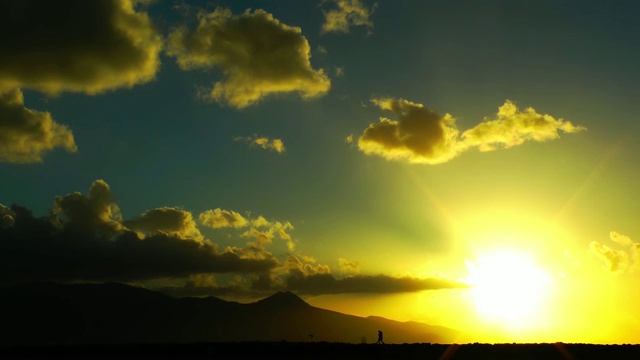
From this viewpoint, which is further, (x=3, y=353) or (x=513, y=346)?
(x=3, y=353)

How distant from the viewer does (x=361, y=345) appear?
61.7 metres

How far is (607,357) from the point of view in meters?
56.4

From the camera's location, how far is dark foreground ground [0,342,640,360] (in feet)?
186

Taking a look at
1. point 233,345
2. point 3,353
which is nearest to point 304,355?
point 233,345

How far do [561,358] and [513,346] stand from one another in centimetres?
624

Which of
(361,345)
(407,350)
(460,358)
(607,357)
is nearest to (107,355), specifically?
(361,345)

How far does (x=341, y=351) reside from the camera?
59188mm

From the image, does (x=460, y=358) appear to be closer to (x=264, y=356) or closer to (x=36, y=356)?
(x=264, y=356)

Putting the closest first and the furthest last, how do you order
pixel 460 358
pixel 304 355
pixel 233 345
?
pixel 460 358
pixel 304 355
pixel 233 345

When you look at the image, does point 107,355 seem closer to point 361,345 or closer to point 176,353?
point 176,353

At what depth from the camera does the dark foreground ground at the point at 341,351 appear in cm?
5656

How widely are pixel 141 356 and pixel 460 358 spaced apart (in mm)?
30304

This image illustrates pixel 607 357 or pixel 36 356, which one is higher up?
pixel 607 357

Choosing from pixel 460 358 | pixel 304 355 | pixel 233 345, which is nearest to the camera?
pixel 460 358
